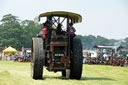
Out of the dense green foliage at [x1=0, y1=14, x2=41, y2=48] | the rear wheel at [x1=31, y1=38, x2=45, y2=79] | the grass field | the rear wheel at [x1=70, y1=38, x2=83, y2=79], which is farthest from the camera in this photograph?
the dense green foliage at [x1=0, y1=14, x2=41, y2=48]

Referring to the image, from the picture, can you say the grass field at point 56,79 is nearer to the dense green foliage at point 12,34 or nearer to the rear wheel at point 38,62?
the rear wheel at point 38,62

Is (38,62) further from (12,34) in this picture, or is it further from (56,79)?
(12,34)

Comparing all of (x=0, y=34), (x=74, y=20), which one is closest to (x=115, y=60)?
(x=74, y=20)

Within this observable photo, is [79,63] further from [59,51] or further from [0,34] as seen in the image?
[0,34]

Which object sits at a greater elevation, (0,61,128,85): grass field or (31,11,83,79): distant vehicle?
(31,11,83,79): distant vehicle

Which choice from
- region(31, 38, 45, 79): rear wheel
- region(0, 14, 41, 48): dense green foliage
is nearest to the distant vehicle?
region(31, 38, 45, 79): rear wheel

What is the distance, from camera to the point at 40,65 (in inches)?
524

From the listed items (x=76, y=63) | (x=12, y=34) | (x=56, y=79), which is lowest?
(x=56, y=79)

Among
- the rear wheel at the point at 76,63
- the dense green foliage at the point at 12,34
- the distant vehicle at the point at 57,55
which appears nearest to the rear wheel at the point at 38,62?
the distant vehicle at the point at 57,55

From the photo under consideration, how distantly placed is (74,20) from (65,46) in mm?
1971

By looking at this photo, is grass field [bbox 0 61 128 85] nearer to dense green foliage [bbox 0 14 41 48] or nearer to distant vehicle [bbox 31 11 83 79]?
distant vehicle [bbox 31 11 83 79]

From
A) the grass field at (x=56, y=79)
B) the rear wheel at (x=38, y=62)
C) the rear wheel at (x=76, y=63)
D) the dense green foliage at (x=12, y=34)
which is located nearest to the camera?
the grass field at (x=56, y=79)

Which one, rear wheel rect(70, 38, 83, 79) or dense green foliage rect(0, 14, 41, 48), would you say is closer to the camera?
rear wheel rect(70, 38, 83, 79)

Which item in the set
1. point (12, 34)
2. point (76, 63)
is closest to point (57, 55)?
point (76, 63)
